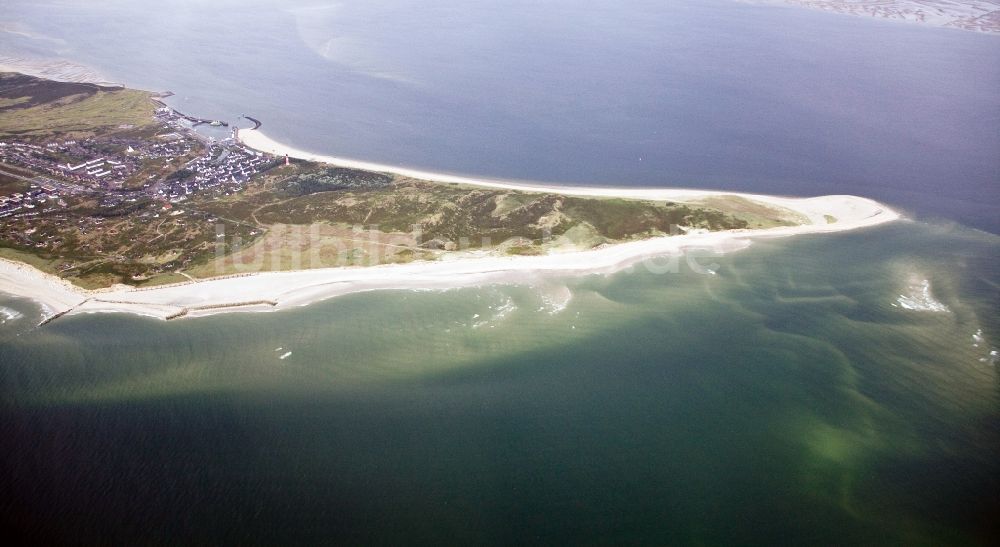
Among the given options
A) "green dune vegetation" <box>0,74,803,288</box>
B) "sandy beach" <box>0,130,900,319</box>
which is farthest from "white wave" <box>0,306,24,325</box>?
"green dune vegetation" <box>0,74,803,288</box>

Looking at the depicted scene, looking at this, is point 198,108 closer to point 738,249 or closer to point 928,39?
point 738,249

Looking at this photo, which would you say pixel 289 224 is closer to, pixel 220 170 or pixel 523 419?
pixel 220 170

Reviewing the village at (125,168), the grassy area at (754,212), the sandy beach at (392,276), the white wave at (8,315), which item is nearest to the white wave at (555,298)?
the sandy beach at (392,276)

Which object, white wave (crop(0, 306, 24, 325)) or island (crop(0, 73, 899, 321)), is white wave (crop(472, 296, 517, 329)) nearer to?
island (crop(0, 73, 899, 321))

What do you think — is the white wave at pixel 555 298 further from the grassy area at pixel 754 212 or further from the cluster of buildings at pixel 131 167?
the cluster of buildings at pixel 131 167

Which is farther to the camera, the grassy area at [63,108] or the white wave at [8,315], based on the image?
the grassy area at [63,108]

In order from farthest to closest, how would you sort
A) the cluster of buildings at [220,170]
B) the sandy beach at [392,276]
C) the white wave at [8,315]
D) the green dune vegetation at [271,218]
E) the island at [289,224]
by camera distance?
the cluster of buildings at [220,170], the green dune vegetation at [271,218], the island at [289,224], the sandy beach at [392,276], the white wave at [8,315]
